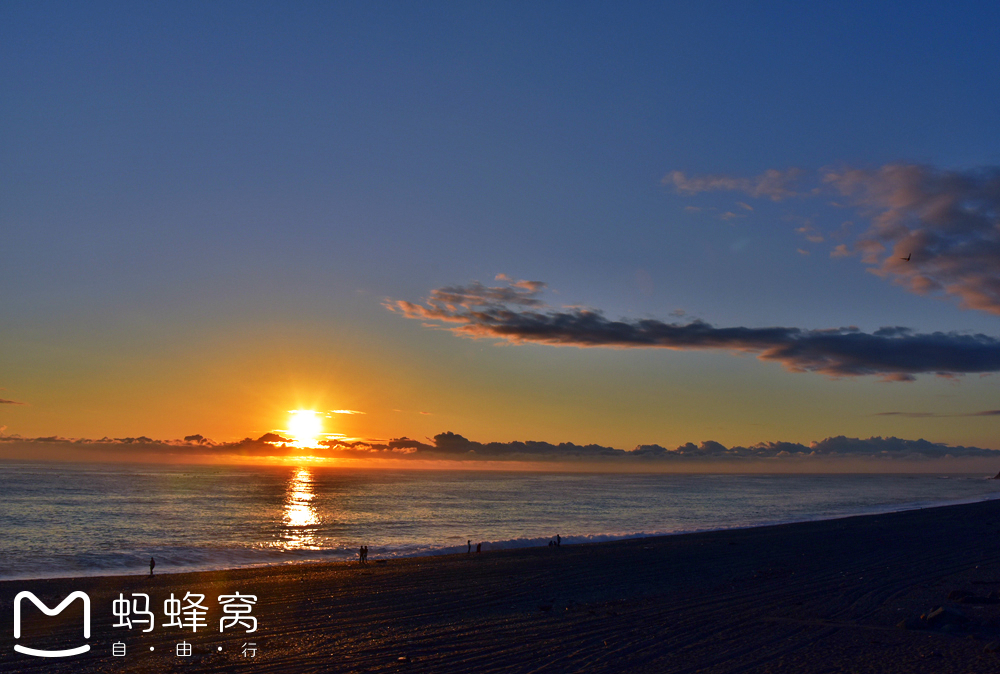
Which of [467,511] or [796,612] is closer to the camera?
[796,612]

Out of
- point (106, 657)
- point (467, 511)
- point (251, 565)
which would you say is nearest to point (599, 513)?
point (467, 511)

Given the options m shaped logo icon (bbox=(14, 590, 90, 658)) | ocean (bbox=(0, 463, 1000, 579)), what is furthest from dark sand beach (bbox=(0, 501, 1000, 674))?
ocean (bbox=(0, 463, 1000, 579))

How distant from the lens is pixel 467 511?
7994cm

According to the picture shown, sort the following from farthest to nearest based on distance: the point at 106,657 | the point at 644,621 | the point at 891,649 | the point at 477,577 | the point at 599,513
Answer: the point at 599,513, the point at 477,577, the point at 644,621, the point at 106,657, the point at 891,649

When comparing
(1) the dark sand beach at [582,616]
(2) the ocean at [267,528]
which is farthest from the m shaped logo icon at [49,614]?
(2) the ocean at [267,528]

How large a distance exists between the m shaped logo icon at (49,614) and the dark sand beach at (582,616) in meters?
0.24

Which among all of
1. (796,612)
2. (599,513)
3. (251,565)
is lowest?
(599,513)

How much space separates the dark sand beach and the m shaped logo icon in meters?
0.24

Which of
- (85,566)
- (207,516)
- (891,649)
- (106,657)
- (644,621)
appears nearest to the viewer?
(891,649)

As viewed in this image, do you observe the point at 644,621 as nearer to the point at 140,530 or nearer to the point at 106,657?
the point at 106,657

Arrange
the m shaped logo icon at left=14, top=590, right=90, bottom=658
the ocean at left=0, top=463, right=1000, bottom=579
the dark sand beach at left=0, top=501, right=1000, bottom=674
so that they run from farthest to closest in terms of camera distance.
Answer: the ocean at left=0, top=463, right=1000, bottom=579
the m shaped logo icon at left=14, top=590, right=90, bottom=658
the dark sand beach at left=0, top=501, right=1000, bottom=674

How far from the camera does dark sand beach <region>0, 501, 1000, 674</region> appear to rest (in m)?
12.7

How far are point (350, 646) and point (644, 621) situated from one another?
7375 mm

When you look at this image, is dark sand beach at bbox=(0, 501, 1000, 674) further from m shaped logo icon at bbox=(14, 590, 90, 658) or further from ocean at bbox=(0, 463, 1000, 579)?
ocean at bbox=(0, 463, 1000, 579)
